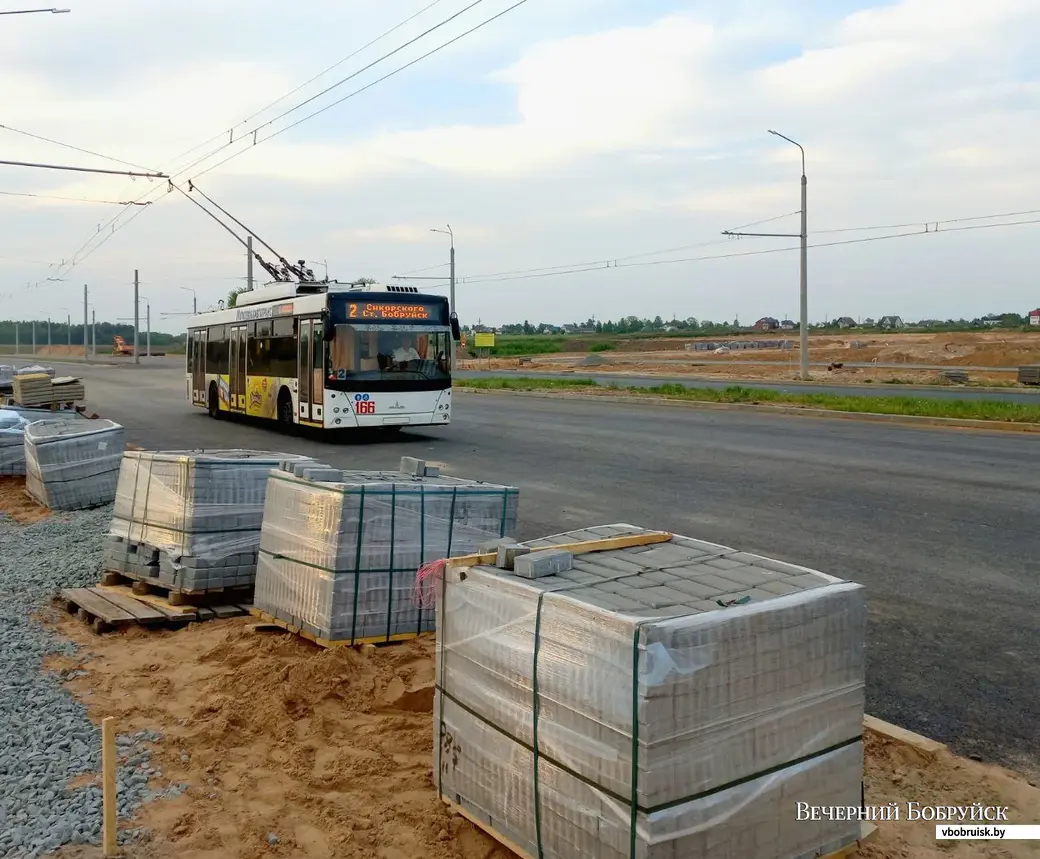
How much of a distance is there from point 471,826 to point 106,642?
363 centimetres

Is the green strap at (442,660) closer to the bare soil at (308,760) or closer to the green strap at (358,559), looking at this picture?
the bare soil at (308,760)

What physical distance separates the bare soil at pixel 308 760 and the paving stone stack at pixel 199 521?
34.4 inches

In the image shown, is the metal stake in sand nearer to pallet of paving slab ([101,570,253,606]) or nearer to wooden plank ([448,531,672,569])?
wooden plank ([448,531,672,569])

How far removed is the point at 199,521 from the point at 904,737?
16.2 feet

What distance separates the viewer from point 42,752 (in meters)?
4.59

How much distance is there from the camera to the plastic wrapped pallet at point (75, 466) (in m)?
11.8

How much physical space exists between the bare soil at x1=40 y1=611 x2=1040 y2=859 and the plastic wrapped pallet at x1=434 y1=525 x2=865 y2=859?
1.37ft

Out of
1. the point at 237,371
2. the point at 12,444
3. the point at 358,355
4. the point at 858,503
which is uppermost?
the point at 358,355

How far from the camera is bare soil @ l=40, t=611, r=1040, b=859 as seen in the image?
12.6ft

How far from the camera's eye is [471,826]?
3926 millimetres

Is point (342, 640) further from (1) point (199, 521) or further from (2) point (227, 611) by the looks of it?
(1) point (199, 521)

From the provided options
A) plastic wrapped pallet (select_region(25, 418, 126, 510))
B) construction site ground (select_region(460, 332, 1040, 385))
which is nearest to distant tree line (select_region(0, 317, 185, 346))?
construction site ground (select_region(460, 332, 1040, 385))

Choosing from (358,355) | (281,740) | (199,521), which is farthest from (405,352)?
(281,740)

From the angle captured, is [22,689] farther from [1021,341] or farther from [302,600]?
[1021,341]
